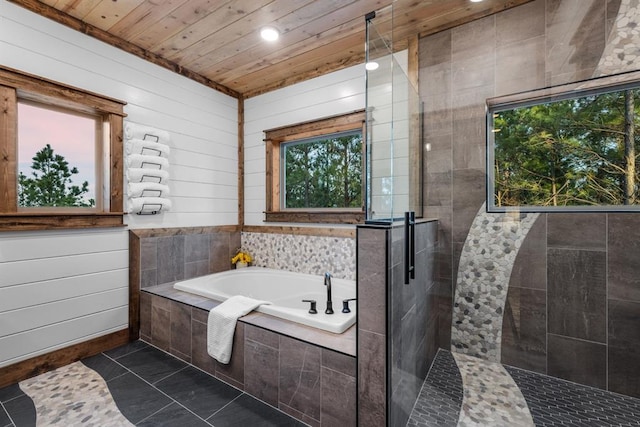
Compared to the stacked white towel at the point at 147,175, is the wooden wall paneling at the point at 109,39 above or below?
above

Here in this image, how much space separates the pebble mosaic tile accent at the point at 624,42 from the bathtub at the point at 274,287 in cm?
237

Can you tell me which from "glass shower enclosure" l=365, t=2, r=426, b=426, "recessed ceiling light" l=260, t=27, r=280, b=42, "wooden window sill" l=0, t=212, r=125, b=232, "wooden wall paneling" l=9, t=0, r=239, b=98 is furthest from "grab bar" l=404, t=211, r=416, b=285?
"wooden wall paneling" l=9, t=0, r=239, b=98

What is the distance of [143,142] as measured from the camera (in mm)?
2699

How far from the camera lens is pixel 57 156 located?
2.36m

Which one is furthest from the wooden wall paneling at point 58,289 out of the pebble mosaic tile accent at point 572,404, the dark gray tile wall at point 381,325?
the pebble mosaic tile accent at point 572,404

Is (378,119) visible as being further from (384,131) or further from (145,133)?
(145,133)

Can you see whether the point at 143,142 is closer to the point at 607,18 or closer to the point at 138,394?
the point at 138,394

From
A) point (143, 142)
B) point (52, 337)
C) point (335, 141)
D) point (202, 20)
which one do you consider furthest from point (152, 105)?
point (52, 337)

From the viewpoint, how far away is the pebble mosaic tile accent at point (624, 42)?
181 cm

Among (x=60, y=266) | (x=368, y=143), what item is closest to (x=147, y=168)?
(x=60, y=266)

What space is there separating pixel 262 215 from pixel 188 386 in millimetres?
1943

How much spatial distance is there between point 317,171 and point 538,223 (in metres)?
2.07

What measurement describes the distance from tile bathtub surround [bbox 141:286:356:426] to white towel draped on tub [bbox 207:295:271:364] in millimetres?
49

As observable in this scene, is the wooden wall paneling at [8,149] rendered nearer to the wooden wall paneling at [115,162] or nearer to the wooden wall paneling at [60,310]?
the wooden wall paneling at [115,162]
